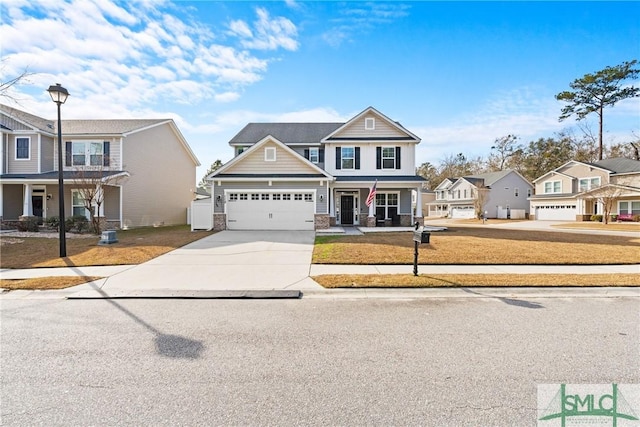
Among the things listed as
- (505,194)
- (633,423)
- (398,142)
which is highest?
(398,142)

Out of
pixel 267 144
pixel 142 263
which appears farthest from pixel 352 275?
pixel 267 144

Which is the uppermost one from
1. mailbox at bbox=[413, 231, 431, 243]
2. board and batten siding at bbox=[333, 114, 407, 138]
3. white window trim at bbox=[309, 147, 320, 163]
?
board and batten siding at bbox=[333, 114, 407, 138]

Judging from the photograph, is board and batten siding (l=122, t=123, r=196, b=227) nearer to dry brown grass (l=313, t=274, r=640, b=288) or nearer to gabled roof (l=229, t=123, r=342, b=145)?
gabled roof (l=229, t=123, r=342, b=145)

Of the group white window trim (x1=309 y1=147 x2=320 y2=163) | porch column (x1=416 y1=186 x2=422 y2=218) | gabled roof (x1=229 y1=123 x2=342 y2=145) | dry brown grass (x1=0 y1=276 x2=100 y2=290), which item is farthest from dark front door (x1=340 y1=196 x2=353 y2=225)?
dry brown grass (x1=0 y1=276 x2=100 y2=290)

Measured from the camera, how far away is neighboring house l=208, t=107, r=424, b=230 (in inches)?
714

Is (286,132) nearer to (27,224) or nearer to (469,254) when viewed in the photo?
(27,224)

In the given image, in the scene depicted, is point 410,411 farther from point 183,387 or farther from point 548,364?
point 183,387

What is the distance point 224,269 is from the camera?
8430 mm

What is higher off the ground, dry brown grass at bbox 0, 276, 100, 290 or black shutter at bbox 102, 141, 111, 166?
black shutter at bbox 102, 141, 111, 166

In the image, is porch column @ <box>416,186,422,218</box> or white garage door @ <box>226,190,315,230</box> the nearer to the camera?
white garage door @ <box>226,190,315,230</box>

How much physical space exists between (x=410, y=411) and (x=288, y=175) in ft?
53.2

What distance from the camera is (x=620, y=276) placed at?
24.1 feet

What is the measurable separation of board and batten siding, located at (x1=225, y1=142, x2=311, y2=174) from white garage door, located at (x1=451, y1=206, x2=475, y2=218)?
109 feet

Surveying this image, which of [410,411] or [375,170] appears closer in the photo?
[410,411]
